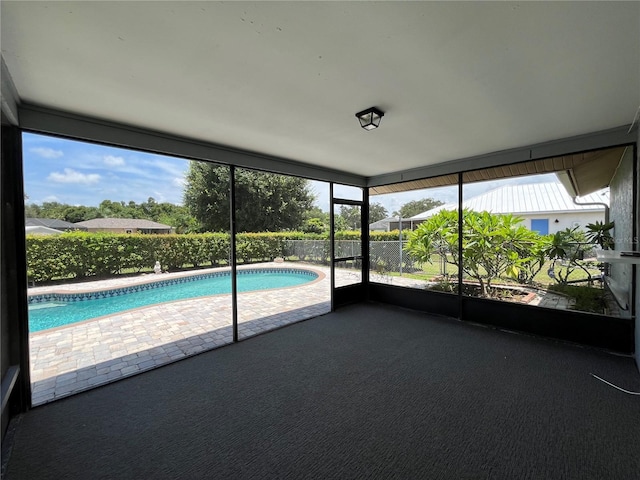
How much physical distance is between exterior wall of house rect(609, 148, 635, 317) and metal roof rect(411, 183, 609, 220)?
0.20m

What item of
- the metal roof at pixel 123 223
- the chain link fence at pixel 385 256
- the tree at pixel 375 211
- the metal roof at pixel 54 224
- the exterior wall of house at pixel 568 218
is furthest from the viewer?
the metal roof at pixel 123 223

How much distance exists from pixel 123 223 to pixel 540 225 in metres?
11.1

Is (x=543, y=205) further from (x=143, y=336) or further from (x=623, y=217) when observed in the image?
(x=143, y=336)

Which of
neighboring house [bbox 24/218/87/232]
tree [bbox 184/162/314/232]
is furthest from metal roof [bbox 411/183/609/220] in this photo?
neighboring house [bbox 24/218/87/232]

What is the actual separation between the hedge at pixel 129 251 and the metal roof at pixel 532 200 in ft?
5.72

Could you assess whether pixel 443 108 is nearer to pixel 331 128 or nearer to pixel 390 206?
pixel 331 128

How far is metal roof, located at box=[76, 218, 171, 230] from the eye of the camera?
8430 mm

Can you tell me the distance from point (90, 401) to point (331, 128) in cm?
338

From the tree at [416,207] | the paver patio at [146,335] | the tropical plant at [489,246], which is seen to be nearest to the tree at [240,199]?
the paver patio at [146,335]

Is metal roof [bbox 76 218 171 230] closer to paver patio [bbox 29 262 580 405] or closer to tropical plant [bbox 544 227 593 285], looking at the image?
paver patio [bbox 29 262 580 405]

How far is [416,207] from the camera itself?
557 centimetres

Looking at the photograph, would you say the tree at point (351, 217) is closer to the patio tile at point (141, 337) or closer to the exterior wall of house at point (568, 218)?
the patio tile at point (141, 337)

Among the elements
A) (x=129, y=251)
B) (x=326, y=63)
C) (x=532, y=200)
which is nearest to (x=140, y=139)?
(x=326, y=63)

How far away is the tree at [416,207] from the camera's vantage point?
17.3 feet
